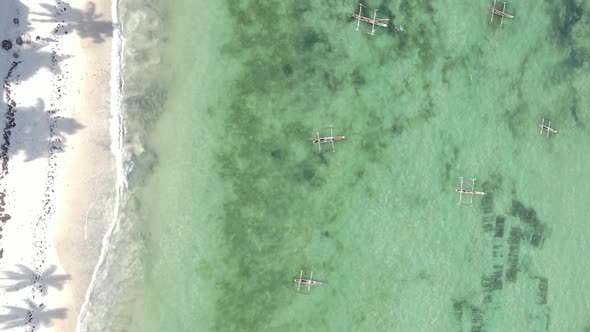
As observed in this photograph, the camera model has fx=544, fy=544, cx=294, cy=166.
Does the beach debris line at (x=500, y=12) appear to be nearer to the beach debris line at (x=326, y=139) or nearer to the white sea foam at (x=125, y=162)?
the beach debris line at (x=326, y=139)

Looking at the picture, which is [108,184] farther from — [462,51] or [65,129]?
[462,51]

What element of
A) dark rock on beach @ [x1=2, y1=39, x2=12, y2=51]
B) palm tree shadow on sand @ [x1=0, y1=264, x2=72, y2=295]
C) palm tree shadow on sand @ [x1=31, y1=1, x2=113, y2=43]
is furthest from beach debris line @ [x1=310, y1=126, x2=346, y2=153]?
dark rock on beach @ [x1=2, y1=39, x2=12, y2=51]

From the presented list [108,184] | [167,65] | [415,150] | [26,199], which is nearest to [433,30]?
[415,150]

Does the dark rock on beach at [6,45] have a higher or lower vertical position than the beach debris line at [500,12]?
lower

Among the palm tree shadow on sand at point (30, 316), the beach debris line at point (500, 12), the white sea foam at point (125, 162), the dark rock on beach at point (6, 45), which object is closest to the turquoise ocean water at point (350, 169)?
the white sea foam at point (125, 162)

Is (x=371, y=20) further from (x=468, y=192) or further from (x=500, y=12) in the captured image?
(x=468, y=192)

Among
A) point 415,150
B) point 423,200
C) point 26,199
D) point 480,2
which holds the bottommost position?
point 26,199

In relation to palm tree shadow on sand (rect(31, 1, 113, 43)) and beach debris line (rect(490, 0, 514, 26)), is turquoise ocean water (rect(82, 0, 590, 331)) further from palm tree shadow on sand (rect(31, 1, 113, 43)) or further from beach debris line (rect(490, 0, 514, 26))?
palm tree shadow on sand (rect(31, 1, 113, 43))
